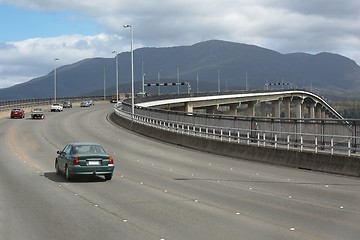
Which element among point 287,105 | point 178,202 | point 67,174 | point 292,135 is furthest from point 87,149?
point 287,105

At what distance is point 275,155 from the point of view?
2577 centimetres

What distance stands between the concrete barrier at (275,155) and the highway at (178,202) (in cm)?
66

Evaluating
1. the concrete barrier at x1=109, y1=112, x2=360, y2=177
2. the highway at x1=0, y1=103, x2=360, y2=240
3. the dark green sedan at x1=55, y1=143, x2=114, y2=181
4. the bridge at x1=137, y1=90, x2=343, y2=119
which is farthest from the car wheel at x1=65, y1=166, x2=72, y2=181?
the bridge at x1=137, y1=90, x2=343, y2=119

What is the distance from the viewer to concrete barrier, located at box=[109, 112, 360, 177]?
21.0 meters

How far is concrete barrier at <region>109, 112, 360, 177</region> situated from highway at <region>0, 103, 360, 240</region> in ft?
2.15

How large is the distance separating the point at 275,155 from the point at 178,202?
40.1 feet

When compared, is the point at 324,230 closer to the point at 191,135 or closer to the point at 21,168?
the point at 21,168

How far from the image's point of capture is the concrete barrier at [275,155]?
829 inches

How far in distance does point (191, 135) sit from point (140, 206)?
22.4m

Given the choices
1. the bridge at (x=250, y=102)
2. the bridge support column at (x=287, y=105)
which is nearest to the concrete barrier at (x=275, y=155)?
the bridge at (x=250, y=102)

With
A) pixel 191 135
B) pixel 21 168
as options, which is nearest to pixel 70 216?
Answer: pixel 21 168

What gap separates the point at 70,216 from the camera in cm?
1243

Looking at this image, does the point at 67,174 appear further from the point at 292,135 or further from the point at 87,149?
the point at 292,135

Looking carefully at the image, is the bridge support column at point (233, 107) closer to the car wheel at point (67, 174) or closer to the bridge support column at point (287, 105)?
the bridge support column at point (287, 105)
